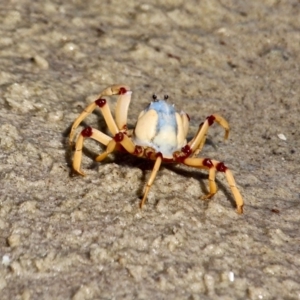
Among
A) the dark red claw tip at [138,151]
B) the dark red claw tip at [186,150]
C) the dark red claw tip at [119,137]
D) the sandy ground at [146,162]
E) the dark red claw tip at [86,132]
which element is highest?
the dark red claw tip at [119,137]

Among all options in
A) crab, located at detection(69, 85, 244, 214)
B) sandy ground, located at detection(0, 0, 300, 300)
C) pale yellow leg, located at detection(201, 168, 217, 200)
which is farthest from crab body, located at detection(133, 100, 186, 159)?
pale yellow leg, located at detection(201, 168, 217, 200)

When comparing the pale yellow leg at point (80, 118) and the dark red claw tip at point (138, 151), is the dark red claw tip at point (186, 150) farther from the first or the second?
the pale yellow leg at point (80, 118)

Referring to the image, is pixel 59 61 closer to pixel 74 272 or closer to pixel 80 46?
pixel 80 46

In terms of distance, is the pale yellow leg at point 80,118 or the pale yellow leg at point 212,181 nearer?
the pale yellow leg at point 212,181

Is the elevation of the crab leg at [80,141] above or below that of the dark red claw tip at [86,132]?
below

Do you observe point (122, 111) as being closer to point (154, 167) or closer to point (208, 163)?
point (154, 167)

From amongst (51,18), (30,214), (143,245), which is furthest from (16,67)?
(143,245)

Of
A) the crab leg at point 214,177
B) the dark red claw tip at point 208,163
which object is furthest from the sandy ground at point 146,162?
the dark red claw tip at point 208,163
